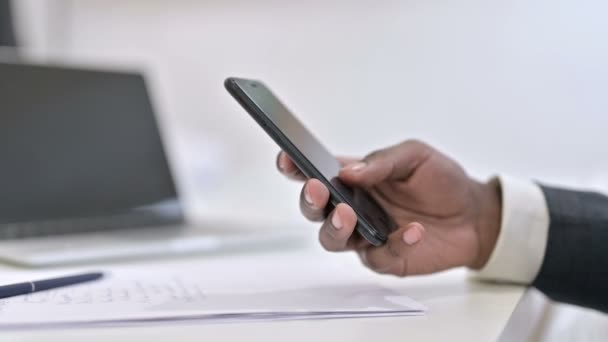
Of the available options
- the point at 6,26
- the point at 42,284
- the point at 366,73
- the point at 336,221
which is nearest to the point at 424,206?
the point at 336,221

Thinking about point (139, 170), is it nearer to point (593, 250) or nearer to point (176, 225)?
point (176, 225)

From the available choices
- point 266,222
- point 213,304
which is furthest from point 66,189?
point 213,304

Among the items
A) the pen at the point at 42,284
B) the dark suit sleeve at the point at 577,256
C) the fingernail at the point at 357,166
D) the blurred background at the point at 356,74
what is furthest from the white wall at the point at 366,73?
the pen at the point at 42,284

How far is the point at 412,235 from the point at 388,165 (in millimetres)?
101

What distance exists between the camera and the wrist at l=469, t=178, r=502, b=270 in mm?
608

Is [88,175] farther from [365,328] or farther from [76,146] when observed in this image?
[365,328]

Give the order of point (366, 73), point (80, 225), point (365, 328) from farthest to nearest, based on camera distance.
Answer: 1. point (366, 73)
2. point (80, 225)
3. point (365, 328)

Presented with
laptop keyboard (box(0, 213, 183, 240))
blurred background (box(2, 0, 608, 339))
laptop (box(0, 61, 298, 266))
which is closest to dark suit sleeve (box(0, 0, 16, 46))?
blurred background (box(2, 0, 608, 339))

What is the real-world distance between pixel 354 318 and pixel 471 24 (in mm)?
660

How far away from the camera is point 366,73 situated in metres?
1.04

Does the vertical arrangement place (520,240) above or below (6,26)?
below

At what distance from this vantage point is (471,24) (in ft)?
3.14

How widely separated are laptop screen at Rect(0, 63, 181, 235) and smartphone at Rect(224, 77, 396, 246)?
333 mm

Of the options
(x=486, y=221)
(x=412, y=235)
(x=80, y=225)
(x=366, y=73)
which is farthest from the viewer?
(x=366, y=73)
